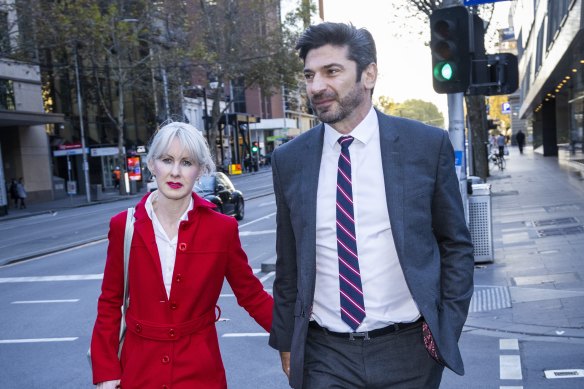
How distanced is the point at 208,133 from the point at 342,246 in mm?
60243

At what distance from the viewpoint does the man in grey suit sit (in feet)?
8.92

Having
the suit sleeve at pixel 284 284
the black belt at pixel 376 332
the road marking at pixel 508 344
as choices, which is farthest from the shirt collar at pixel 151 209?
the road marking at pixel 508 344

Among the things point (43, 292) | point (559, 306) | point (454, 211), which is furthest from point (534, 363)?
point (43, 292)

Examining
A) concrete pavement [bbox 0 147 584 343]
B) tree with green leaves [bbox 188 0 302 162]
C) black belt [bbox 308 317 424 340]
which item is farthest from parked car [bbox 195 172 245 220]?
tree with green leaves [bbox 188 0 302 162]

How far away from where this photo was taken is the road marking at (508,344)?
249 inches

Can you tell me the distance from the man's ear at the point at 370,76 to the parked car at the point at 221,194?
1431 centimetres

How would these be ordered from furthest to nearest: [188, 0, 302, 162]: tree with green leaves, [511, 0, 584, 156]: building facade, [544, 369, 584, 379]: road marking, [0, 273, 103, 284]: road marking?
Answer: [188, 0, 302, 162]: tree with green leaves → [511, 0, 584, 156]: building facade → [0, 273, 103, 284]: road marking → [544, 369, 584, 379]: road marking

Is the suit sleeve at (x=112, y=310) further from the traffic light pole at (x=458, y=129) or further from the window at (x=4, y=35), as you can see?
the window at (x=4, y=35)

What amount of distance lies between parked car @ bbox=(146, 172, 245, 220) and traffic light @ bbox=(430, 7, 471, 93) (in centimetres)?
961

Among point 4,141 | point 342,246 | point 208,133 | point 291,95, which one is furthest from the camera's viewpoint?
point 291,95

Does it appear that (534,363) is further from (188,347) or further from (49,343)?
(49,343)

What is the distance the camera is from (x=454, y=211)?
2.79 meters

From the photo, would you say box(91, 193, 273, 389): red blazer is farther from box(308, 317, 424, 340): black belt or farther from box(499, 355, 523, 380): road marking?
box(499, 355, 523, 380): road marking

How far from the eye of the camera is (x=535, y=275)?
30.4 ft
